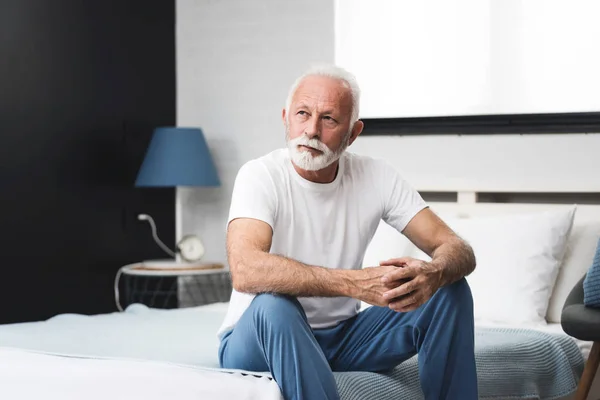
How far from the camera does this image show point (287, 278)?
2.21 meters

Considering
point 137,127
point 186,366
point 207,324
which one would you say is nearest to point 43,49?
point 137,127

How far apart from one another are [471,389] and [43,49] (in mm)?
2722

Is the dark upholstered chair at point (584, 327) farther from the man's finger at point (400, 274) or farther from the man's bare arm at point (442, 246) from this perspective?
the man's finger at point (400, 274)

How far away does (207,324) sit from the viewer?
330 cm

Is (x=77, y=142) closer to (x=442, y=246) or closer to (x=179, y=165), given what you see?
(x=179, y=165)

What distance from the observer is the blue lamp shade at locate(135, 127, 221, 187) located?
4.57m

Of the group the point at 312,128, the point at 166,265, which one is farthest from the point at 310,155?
the point at 166,265

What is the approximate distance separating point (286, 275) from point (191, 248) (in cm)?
249

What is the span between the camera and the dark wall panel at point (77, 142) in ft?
13.8

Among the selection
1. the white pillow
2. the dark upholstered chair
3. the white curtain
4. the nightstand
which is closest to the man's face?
the dark upholstered chair

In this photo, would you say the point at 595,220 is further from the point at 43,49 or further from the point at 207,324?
the point at 43,49

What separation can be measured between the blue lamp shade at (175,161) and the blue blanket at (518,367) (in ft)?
6.01

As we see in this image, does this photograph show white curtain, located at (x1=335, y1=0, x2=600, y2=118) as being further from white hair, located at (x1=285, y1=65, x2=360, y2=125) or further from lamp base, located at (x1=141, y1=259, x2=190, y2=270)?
white hair, located at (x1=285, y1=65, x2=360, y2=125)

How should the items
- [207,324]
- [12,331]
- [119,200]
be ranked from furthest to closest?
[119,200] → [207,324] → [12,331]
